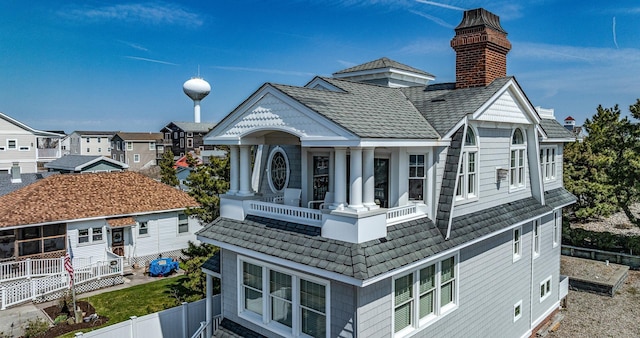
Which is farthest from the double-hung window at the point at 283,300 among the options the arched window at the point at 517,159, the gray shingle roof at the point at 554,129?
the gray shingle roof at the point at 554,129

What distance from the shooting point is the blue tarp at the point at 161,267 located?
2208cm

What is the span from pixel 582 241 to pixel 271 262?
76.9 feet

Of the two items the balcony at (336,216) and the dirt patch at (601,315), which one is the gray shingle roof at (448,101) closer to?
the balcony at (336,216)

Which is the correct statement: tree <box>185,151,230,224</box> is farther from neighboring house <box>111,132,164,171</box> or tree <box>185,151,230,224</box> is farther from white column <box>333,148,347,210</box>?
neighboring house <box>111,132,164,171</box>

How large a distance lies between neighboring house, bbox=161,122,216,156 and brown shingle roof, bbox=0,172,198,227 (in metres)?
53.7

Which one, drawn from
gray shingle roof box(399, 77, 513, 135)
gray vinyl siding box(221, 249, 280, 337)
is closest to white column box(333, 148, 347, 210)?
gray shingle roof box(399, 77, 513, 135)

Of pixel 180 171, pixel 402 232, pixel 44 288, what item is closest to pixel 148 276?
pixel 44 288

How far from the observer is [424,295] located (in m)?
9.84

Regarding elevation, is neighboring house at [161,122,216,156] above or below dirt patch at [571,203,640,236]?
above

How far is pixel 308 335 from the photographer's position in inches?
364

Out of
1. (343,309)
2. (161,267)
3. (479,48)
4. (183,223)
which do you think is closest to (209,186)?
(161,267)

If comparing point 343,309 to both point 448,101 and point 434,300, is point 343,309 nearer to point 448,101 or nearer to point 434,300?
point 434,300

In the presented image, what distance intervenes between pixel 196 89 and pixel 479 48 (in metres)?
75.2

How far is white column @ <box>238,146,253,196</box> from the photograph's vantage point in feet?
36.5
